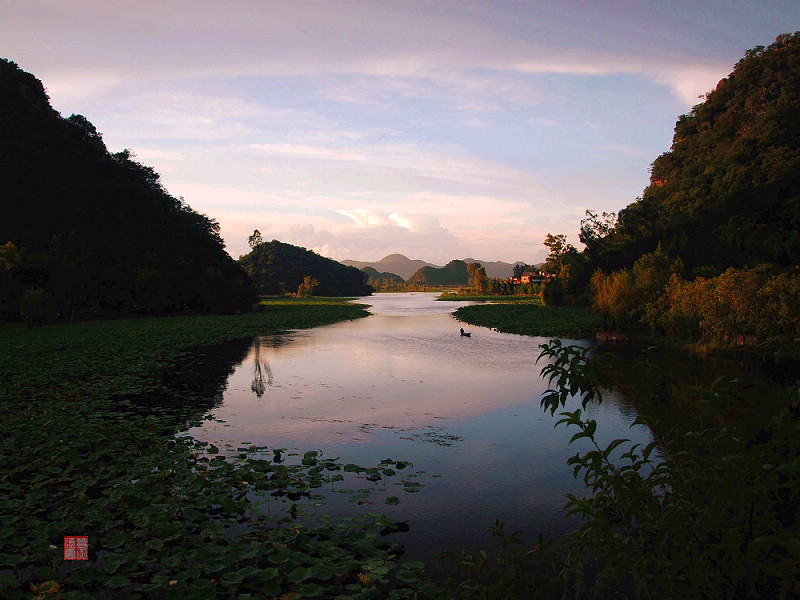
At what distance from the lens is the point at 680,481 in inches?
152

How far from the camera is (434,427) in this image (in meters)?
12.5

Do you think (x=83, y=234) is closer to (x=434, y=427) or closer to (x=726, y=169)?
(x=434, y=427)

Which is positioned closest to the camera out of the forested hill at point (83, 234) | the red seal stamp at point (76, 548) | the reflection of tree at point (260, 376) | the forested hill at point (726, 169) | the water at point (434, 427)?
the red seal stamp at point (76, 548)

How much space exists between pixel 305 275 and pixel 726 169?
129272 millimetres

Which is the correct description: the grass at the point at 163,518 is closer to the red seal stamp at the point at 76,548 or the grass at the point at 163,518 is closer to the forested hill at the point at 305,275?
the red seal stamp at the point at 76,548

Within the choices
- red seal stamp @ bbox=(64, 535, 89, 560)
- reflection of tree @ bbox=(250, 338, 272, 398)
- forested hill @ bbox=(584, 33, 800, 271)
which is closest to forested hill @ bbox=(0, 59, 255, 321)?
reflection of tree @ bbox=(250, 338, 272, 398)

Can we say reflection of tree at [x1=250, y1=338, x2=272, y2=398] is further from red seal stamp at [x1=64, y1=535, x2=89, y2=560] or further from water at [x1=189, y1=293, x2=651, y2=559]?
red seal stamp at [x1=64, y1=535, x2=89, y2=560]

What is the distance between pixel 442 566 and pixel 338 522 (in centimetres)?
164

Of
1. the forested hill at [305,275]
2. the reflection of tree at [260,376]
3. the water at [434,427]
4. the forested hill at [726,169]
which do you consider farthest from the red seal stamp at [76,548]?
the forested hill at [305,275]

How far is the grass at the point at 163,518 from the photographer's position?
5.23 m

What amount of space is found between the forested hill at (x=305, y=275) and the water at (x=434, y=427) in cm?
9674

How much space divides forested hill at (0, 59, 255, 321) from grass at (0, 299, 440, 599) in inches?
1263

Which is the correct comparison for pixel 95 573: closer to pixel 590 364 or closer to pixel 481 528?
pixel 481 528

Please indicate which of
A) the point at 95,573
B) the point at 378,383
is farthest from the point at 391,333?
the point at 95,573
